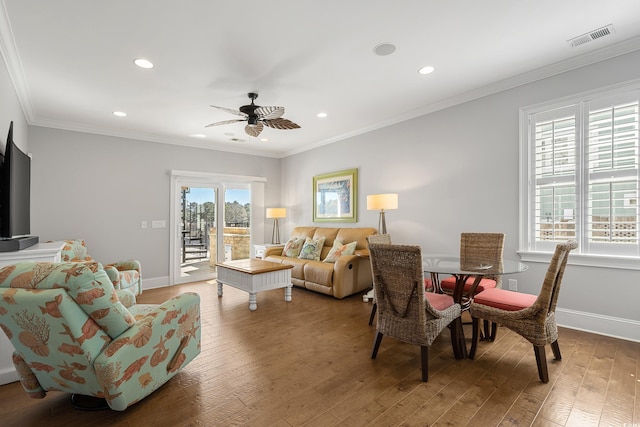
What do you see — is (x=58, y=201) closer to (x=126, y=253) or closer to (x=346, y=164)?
(x=126, y=253)

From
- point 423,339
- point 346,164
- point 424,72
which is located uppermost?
point 424,72

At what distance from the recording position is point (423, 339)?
222cm

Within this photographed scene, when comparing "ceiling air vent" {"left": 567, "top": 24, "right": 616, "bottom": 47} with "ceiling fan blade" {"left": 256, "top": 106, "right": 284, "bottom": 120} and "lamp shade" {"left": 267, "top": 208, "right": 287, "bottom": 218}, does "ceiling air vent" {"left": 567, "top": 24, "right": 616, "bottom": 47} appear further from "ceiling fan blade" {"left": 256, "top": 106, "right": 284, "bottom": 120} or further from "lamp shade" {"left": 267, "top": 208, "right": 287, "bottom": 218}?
"lamp shade" {"left": 267, "top": 208, "right": 287, "bottom": 218}

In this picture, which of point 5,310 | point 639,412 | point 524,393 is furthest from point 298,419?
point 639,412

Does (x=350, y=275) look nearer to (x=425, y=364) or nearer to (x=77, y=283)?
(x=425, y=364)

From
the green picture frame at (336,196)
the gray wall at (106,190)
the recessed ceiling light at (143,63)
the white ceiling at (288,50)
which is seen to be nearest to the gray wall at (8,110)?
the white ceiling at (288,50)

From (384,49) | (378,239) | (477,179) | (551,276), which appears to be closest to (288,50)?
(384,49)

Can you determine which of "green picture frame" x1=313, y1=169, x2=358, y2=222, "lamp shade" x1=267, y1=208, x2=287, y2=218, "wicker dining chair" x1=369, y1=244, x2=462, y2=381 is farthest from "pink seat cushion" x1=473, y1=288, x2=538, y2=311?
"lamp shade" x1=267, y1=208, x2=287, y2=218

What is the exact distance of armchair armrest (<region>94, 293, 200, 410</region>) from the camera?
1675mm

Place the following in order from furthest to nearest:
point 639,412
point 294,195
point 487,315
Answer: point 294,195, point 487,315, point 639,412

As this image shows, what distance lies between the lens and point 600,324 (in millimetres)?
2984

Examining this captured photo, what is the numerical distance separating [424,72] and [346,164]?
2563mm

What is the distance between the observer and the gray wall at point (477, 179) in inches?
116

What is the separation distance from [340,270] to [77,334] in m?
3.19
